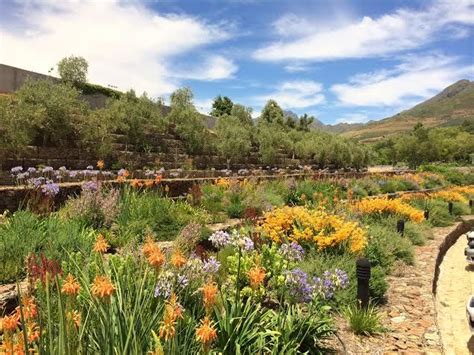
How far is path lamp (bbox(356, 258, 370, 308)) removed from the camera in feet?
16.8

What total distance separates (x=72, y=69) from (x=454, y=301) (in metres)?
18.2

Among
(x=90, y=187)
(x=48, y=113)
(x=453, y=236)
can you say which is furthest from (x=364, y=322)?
(x=48, y=113)

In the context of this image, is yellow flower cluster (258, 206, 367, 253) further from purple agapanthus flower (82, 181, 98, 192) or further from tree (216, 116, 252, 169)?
tree (216, 116, 252, 169)

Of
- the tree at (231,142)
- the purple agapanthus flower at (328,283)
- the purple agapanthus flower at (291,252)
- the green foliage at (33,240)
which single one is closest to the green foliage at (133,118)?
the tree at (231,142)

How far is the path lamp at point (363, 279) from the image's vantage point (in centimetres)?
511

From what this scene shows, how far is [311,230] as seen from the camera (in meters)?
6.54

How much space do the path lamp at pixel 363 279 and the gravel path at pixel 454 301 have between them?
4.10ft

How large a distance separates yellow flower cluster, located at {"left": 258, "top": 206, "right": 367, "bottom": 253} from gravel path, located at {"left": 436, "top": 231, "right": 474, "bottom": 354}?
1658 millimetres

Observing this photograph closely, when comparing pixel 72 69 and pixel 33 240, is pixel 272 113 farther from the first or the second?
pixel 33 240

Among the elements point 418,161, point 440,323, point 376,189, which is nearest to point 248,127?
point 376,189

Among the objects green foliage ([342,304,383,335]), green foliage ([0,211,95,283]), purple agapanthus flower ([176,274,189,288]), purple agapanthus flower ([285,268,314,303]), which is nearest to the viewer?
purple agapanthus flower ([176,274,189,288])

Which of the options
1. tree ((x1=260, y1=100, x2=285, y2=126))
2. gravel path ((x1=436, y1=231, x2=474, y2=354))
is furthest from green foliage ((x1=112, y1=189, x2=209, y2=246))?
tree ((x1=260, y1=100, x2=285, y2=126))

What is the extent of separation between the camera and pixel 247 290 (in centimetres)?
438

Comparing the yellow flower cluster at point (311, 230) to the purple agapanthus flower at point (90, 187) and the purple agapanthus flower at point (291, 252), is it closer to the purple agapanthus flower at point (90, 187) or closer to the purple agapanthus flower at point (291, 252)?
the purple agapanthus flower at point (291, 252)
